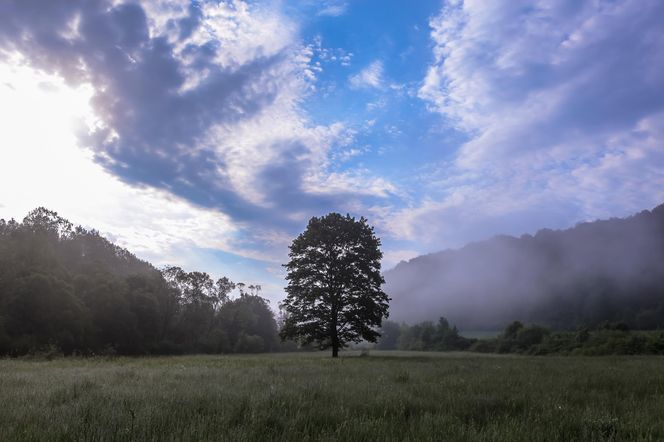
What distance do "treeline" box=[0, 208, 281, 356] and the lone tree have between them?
19536mm

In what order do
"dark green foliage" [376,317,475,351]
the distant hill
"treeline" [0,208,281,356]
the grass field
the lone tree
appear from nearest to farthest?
the grass field < the lone tree < "treeline" [0,208,281,356] < "dark green foliage" [376,317,475,351] < the distant hill

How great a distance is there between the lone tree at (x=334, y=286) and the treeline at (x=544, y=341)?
34.8 metres

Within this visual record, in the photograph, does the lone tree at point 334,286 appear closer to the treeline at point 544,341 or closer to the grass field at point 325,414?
the grass field at point 325,414

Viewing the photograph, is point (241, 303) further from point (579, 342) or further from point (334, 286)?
point (579, 342)

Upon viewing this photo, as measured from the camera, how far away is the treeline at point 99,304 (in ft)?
153

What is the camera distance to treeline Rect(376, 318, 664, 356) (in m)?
50.8

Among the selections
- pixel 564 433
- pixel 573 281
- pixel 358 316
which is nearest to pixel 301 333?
pixel 358 316

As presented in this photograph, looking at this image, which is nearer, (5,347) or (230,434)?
(230,434)

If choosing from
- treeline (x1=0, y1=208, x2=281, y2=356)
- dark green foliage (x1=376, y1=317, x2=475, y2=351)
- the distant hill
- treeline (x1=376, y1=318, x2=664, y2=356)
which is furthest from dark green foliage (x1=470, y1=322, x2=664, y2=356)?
treeline (x1=0, y1=208, x2=281, y2=356)

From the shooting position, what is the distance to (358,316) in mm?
35656

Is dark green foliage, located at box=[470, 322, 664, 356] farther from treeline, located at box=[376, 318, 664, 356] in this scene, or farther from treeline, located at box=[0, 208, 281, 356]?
treeline, located at box=[0, 208, 281, 356]

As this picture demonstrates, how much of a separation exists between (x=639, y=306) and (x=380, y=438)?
386 feet

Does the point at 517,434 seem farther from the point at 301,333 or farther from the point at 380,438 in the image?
the point at 301,333

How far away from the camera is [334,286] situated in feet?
120
